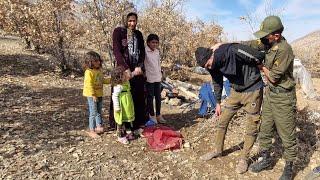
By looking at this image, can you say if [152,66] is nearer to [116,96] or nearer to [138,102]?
[138,102]

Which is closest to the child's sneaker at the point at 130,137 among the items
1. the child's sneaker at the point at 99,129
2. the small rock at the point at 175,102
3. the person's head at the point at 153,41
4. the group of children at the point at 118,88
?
the group of children at the point at 118,88

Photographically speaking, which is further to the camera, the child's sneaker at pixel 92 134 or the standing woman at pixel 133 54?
the child's sneaker at pixel 92 134

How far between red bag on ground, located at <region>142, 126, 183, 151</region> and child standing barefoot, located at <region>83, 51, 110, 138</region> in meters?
0.72

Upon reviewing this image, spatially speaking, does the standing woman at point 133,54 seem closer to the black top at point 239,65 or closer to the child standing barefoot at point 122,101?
the child standing barefoot at point 122,101

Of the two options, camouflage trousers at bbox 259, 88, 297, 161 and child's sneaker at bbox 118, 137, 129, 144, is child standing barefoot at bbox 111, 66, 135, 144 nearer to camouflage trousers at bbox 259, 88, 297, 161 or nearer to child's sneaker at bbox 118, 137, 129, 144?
child's sneaker at bbox 118, 137, 129, 144

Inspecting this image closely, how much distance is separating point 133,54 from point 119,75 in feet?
1.47

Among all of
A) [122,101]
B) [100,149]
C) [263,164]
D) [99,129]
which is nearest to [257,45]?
[263,164]

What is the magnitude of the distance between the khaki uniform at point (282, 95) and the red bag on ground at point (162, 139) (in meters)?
1.39

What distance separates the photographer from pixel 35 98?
7.72 metres

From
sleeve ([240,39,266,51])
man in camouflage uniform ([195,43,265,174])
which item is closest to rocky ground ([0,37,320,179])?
man in camouflage uniform ([195,43,265,174])

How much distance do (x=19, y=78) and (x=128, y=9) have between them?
307cm

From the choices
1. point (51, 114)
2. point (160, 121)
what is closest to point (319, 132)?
point (160, 121)

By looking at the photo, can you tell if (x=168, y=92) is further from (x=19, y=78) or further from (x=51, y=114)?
(x=19, y=78)

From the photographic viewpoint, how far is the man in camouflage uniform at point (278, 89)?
428cm
